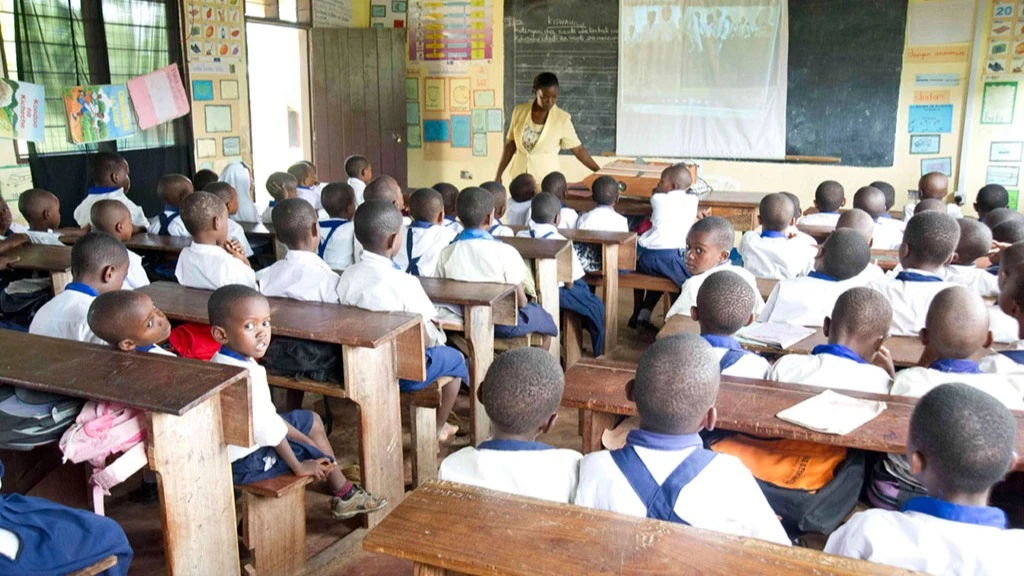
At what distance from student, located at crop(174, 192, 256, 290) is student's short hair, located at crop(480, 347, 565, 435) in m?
1.81

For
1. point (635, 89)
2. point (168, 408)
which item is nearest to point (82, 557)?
point (168, 408)

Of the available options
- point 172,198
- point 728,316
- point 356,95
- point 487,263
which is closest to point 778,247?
point 487,263

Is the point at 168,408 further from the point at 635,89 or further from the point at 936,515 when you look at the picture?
the point at 635,89

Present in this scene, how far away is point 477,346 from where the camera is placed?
3283mm

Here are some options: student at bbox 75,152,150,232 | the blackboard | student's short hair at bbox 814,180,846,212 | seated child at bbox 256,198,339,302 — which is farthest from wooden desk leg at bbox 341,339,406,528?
the blackboard

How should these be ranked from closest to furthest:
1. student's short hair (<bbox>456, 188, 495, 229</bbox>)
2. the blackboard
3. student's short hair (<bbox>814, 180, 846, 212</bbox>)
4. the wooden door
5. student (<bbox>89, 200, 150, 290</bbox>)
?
student's short hair (<bbox>456, 188, 495, 229</bbox>) → student (<bbox>89, 200, 150, 290</bbox>) → student's short hair (<bbox>814, 180, 846, 212</bbox>) → the blackboard → the wooden door

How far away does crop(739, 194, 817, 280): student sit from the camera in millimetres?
4027

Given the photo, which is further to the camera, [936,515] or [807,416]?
[807,416]

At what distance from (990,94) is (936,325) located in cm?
518

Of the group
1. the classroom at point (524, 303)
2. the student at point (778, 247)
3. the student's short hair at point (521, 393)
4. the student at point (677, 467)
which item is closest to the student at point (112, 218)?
the classroom at point (524, 303)

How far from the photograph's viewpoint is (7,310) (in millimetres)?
3809

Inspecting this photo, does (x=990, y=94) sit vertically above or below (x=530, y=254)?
above

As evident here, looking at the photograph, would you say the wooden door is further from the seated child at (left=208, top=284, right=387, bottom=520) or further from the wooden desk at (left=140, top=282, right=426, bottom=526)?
the seated child at (left=208, top=284, right=387, bottom=520)

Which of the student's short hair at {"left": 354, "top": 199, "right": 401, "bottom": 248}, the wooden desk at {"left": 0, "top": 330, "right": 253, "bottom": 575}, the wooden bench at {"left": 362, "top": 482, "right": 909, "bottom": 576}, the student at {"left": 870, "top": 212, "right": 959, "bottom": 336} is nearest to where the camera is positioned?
the wooden bench at {"left": 362, "top": 482, "right": 909, "bottom": 576}
